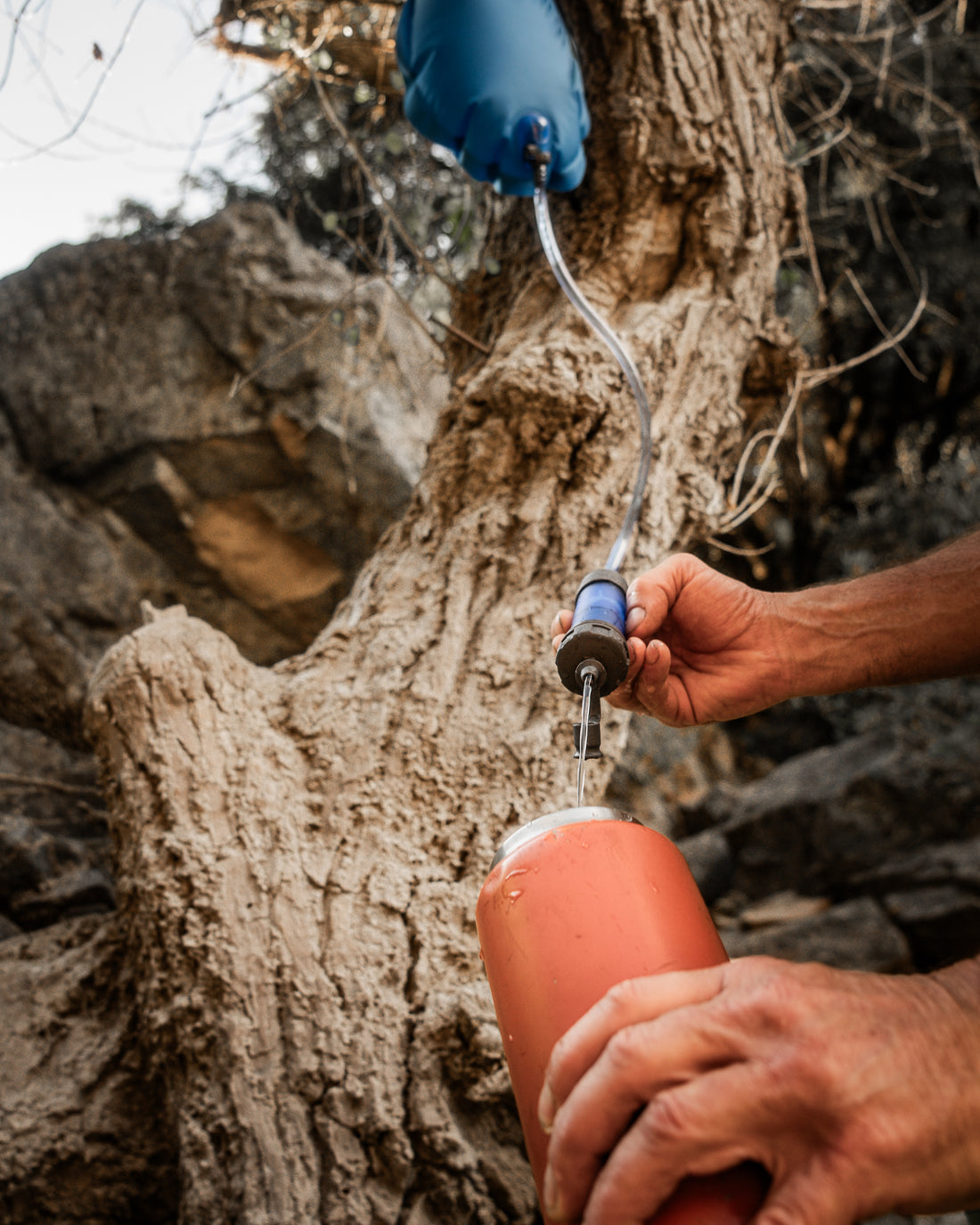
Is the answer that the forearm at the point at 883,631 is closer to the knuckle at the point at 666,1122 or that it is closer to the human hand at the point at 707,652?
the human hand at the point at 707,652

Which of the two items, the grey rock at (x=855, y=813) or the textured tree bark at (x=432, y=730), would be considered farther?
the grey rock at (x=855, y=813)

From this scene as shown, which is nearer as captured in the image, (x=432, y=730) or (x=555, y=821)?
(x=555, y=821)

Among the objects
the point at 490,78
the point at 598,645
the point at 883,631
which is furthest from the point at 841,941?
the point at 490,78

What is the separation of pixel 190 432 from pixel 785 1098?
344cm

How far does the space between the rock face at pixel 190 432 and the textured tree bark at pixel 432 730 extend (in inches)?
67.1

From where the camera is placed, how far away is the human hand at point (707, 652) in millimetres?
1199

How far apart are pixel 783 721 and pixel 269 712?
498cm

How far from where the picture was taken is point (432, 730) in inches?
54.3

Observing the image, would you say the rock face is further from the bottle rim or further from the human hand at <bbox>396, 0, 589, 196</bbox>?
the bottle rim

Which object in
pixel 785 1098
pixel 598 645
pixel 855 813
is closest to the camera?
pixel 785 1098

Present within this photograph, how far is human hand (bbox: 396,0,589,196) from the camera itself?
1.48 meters

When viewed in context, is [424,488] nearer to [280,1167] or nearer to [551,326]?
[551,326]

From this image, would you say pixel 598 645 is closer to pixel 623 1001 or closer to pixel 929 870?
pixel 623 1001

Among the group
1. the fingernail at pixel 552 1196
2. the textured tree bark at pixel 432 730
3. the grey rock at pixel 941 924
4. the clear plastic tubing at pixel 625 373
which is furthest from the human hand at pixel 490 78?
→ the grey rock at pixel 941 924
